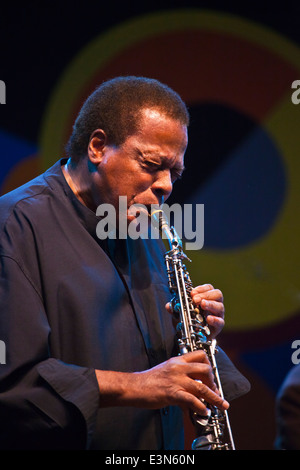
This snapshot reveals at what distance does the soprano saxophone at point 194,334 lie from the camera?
5.08ft

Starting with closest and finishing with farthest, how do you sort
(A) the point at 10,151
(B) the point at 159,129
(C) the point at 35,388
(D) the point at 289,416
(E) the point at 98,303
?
(C) the point at 35,388
(D) the point at 289,416
(E) the point at 98,303
(B) the point at 159,129
(A) the point at 10,151

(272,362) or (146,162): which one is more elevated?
(146,162)

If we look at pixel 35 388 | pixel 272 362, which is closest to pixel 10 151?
pixel 35 388

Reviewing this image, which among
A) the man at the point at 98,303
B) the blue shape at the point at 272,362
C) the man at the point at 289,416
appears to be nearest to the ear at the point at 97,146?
the man at the point at 98,303

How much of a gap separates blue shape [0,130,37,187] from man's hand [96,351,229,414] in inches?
52.5

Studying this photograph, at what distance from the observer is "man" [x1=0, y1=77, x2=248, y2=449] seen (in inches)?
→ 55.1

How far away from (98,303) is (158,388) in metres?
0.33

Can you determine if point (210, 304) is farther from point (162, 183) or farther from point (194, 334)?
point (162, 183)

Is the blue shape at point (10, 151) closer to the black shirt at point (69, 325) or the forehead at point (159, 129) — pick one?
the black shirt at point (69, 325)

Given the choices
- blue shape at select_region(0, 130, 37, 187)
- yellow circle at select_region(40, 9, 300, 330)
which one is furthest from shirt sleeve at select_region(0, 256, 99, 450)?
yellow circle at select_region(40, 9, 300, 330)

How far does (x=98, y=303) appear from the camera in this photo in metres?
1.62

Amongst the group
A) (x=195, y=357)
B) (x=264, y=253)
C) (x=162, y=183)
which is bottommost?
(x=195, y=357)

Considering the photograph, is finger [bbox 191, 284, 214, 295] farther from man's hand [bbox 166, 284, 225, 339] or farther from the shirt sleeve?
the shirt sleeve

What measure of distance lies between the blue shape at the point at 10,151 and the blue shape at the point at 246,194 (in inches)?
36.1
